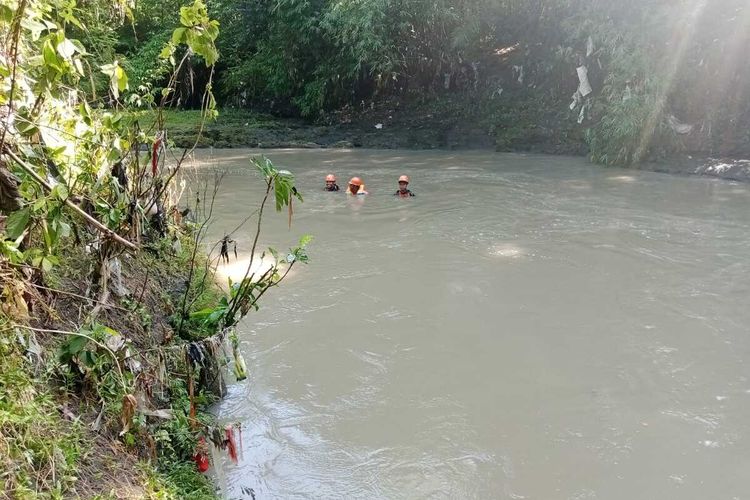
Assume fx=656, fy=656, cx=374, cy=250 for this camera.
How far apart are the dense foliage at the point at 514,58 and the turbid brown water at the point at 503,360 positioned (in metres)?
3.02

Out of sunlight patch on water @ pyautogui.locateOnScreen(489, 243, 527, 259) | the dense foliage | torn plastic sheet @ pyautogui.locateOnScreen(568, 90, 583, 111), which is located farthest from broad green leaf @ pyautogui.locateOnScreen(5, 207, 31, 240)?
torn plastic sheet @ pyautogui.locateOnScreen(568, 90, 583, 111)

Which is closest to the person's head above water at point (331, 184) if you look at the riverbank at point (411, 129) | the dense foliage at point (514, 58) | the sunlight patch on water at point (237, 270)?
the sunlight patch on water at point (237, 270)

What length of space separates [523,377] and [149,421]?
2.53 meters

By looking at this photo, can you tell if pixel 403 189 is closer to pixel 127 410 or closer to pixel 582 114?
pixel 582 114

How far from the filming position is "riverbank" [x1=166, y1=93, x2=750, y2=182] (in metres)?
15.3

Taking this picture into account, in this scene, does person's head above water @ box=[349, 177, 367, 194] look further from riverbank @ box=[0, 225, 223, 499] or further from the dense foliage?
riverbank @ box=[0, 225, 223, 499]

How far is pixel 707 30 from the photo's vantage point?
12.2 m

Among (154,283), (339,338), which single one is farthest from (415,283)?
(154,283)

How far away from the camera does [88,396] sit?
2.98 meters

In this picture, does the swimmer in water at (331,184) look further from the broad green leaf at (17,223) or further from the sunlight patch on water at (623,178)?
the broad green leaf at (17,223)

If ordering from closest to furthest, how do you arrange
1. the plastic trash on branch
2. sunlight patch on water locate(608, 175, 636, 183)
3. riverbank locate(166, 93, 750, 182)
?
1. sunlight patch on water locate(608, 175, 636, 183)
2. the plastic trash on branch
3. riverbank locate(166, 93, 750, 182)

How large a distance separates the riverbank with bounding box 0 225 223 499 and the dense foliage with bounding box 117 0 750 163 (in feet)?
11.2

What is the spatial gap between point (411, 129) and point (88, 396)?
595 inches

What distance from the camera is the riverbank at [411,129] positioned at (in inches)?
602
